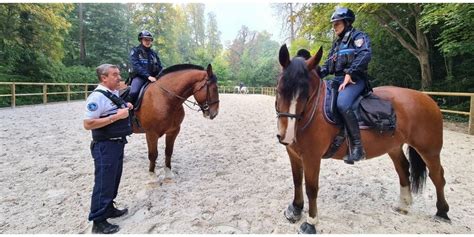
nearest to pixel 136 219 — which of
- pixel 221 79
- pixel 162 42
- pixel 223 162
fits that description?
pixel 223 162

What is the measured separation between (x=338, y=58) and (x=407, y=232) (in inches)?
75.3

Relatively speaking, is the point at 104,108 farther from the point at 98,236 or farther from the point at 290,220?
the point at 290,220

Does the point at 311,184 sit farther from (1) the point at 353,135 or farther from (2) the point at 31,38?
(2) the point at 31,38

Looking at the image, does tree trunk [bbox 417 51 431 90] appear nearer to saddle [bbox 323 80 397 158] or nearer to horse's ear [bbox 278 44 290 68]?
saddle [bbox 323 80 397 158]

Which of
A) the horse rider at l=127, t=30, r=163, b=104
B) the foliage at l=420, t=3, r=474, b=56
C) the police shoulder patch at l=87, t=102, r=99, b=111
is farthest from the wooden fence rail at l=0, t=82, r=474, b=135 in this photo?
the police shoulder patch at l=87, t=102, r=99, b=111

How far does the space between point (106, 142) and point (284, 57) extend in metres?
1.87

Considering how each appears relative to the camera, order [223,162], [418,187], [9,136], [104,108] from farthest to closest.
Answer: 1. [9,136]
2. [223,162]
3. [418,187]
4. [104,108]

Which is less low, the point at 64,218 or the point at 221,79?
the point at 221,79

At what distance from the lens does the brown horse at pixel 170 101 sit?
4.14m

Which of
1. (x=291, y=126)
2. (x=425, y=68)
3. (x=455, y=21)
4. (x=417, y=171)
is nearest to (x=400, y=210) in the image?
(x=417, y=171)

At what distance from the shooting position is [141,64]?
461 centimetres

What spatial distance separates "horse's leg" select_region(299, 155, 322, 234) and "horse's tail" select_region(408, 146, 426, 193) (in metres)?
1.43

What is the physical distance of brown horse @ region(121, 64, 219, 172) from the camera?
13.6 feet

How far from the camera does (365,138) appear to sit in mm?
2906
